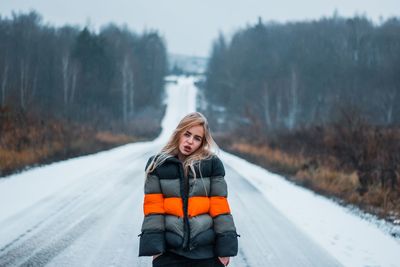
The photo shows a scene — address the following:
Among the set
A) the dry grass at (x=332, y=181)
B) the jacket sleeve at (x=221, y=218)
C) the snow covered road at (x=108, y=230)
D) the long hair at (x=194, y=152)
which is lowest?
Result: the dry grass at (x=332, y=181)

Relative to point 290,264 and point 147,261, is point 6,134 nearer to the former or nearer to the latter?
point 147,261

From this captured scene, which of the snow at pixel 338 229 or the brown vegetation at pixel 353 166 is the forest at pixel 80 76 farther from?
the snow at pixel 338 229

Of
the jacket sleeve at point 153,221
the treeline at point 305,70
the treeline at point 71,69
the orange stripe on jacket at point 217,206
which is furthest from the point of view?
the treeline at point 305,70

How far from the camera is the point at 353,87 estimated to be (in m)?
54.3

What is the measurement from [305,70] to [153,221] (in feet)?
207

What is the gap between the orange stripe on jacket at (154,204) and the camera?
271 cm

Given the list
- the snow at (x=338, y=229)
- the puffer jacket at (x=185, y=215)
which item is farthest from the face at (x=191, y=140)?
the snow at (x=338, y=229)

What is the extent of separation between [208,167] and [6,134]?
40.9 ft

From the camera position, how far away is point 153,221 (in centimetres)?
268

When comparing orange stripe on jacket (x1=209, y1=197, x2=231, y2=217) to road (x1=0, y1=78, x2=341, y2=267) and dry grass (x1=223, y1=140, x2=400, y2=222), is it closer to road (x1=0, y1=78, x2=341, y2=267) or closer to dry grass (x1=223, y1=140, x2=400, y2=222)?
road (x1=0, y1=78, x2=341, y2=267)

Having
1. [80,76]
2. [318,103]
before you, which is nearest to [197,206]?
[80,76]

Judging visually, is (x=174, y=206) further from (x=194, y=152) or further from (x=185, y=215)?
(x=194, y=152)

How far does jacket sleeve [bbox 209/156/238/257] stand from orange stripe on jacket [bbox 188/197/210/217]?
7 cm

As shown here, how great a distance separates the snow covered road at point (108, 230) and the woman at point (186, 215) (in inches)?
78.5
